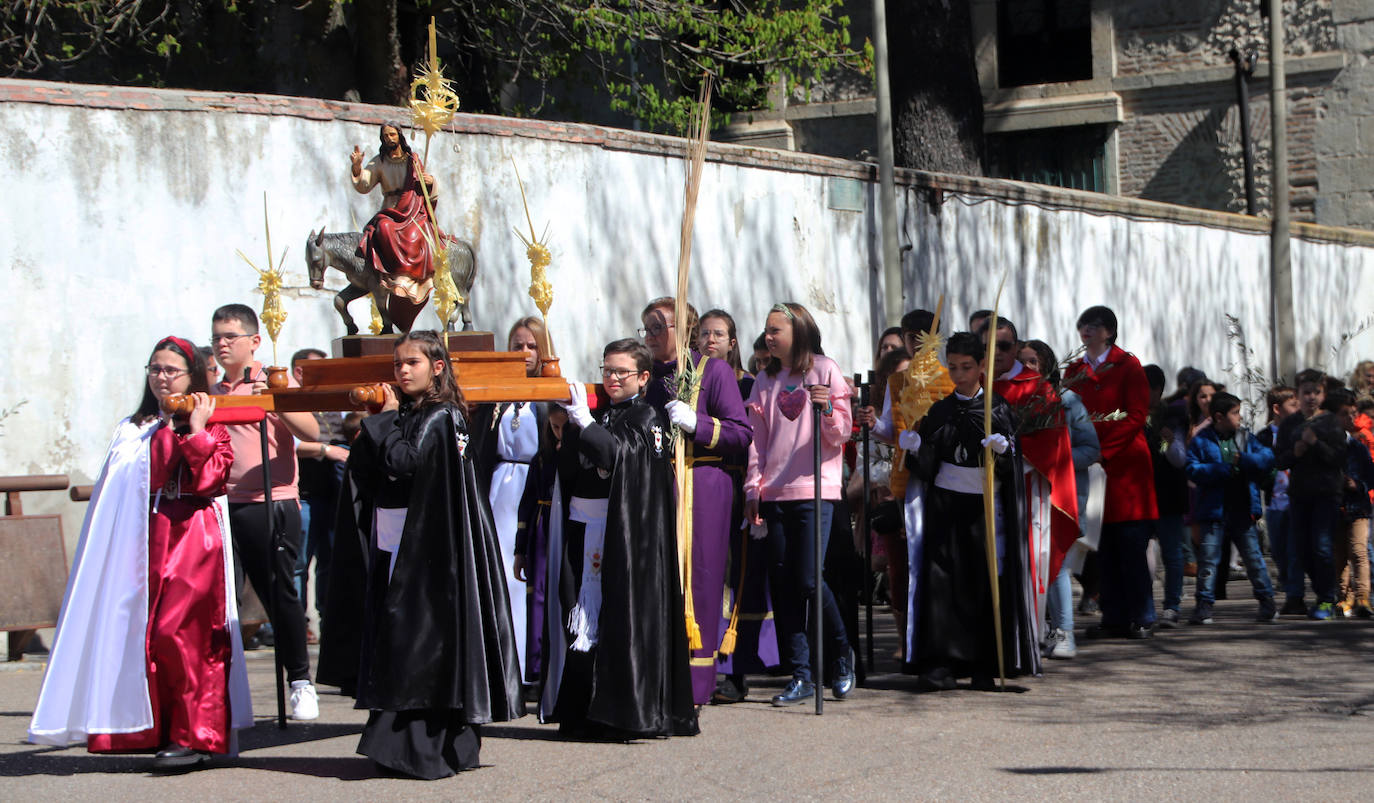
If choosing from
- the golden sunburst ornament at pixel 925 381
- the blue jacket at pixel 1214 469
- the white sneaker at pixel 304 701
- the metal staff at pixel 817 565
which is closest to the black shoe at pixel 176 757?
the white sneaker at pixel 304 701

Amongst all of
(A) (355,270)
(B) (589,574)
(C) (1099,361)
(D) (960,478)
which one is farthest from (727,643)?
(C) (1099,361)

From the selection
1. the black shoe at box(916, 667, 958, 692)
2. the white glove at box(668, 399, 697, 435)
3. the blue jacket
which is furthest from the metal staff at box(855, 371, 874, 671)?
the blue jacket

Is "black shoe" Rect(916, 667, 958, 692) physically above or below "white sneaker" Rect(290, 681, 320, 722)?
below

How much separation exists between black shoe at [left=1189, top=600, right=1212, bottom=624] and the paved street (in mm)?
1848

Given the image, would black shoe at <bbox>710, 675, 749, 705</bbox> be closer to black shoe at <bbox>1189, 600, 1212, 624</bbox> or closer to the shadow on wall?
black shoe at <bbox>1189, 600, 1212, 624</bbox>

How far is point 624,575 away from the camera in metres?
7.12

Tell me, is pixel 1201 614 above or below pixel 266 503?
below

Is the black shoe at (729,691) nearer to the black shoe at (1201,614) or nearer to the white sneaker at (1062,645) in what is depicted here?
the white sneaker at (1062,645)

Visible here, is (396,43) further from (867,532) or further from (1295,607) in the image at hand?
(1295,607)

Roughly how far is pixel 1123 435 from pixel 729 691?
3193mm

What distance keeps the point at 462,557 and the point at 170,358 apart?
4.76ft

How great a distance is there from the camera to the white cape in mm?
6516

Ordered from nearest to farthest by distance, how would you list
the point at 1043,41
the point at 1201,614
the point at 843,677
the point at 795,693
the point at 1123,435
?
the point at 795,693
the point at 843,677
the point at 1123,435
the point at 1201,614
the point at 1043,41

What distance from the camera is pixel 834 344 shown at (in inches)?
575
